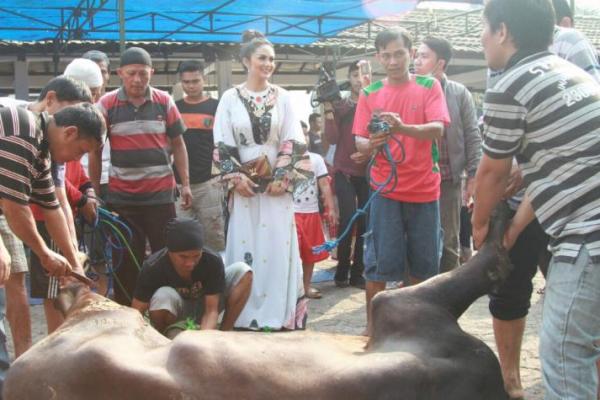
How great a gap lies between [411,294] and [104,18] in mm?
10563

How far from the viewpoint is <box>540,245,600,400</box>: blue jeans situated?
2.66 m

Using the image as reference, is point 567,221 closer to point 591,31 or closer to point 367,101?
point 367,101

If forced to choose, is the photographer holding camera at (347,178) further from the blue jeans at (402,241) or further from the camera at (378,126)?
the camera at (378,126)

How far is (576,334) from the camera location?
2.66m

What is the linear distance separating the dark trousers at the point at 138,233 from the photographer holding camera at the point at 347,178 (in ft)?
7.07

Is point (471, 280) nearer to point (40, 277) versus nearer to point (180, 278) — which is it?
point (180, 278)

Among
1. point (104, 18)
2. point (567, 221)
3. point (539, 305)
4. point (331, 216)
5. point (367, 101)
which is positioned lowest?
point (539, 305)

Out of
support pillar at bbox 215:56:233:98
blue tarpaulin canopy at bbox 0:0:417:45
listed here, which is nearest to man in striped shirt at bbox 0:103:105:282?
blue tarpaulin canopy at bbox 0:0:417:45

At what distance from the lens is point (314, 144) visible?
39.1 ft

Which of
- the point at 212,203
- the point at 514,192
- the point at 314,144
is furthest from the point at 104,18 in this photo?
the point at 514,192

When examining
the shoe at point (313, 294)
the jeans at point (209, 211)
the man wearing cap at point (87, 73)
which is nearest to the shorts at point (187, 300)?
the jeans at point (209, 211)

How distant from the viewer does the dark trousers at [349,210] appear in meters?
7.20

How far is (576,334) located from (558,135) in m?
0.72

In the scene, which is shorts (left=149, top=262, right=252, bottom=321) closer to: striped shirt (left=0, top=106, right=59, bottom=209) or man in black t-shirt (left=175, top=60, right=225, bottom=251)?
striped shirt (left=0, top=106, right=59, bottom=209)
